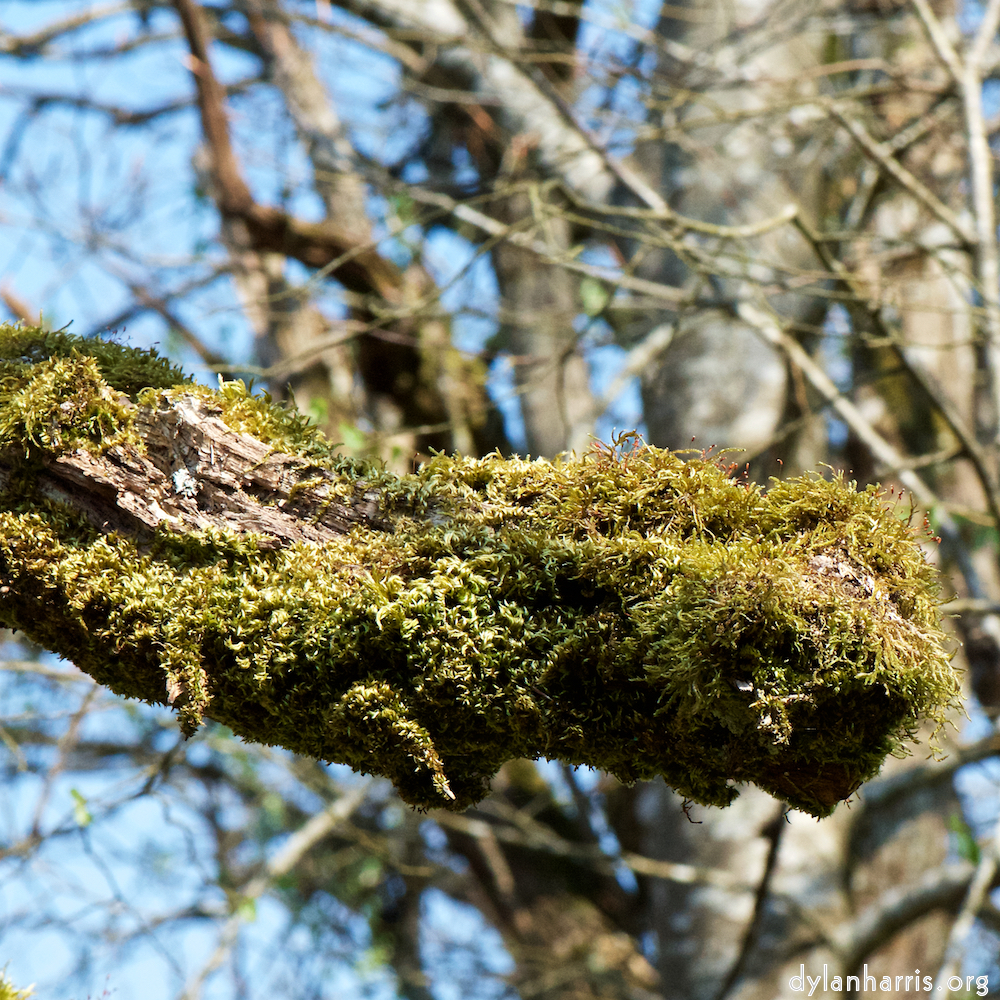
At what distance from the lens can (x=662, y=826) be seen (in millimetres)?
4293

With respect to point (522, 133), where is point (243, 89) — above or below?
above

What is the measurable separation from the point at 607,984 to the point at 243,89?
6.04m

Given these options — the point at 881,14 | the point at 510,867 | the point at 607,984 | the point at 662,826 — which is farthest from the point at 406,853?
the point at 881,14

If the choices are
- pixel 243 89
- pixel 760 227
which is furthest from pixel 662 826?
pixel 243 89

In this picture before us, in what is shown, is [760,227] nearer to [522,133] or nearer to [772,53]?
[522,133]

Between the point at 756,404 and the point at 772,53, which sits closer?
the point at 756,404

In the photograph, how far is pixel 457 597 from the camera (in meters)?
1.44

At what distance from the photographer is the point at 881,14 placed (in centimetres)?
580

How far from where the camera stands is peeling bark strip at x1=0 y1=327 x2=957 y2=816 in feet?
4.31

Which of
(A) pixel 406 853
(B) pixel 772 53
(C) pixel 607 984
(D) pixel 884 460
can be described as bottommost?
(C) pixel 607 984

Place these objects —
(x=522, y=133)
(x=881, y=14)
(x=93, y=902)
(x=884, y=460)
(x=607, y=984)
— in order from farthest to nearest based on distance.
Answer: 1. (x=881, y=14)
2. (x=522, y=133)
3. (x=607, y=984)
4. (x=884, y=460)
5. (x=93, y=902)

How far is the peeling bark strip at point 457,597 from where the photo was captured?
131 cm

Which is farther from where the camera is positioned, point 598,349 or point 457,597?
point 598,349

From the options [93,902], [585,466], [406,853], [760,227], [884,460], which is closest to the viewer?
[585,466]
